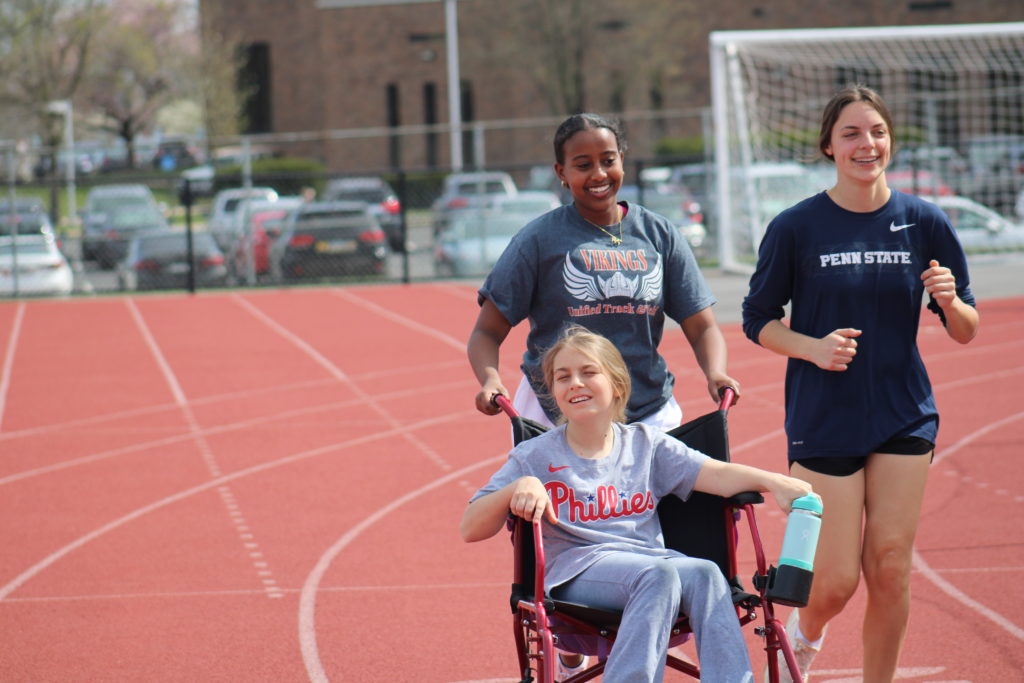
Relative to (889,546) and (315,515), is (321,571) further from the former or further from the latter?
(889,546)

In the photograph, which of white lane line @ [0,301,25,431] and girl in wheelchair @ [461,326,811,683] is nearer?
girl in wheelchair @ [461,326,811,683]

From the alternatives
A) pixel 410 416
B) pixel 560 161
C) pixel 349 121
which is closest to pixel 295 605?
pixel 560 161

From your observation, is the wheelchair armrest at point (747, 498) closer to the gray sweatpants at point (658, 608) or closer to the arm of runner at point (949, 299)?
the gray sweatpants at point (658, 608)

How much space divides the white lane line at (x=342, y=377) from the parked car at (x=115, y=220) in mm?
4489

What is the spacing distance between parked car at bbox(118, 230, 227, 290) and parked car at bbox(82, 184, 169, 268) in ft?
4.13

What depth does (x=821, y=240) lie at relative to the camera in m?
3.86

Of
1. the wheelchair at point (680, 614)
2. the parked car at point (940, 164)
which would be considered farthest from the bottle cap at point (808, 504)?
the parked car at point (940, 164)

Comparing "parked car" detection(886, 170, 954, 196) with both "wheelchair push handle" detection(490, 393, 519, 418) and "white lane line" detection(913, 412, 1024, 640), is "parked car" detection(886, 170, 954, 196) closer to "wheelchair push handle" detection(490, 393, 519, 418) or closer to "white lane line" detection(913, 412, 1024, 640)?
"white lane line" detection(913, 412, 1024, 640)

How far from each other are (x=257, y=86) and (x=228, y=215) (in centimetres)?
2258

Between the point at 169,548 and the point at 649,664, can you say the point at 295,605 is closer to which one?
the point at 169,548

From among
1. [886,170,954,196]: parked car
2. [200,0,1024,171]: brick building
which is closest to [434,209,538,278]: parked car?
[886,170,954,196]: parked car

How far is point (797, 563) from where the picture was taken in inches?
133

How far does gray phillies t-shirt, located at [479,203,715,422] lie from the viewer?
4066mm

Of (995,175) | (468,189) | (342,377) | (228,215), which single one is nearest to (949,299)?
(342,377)
